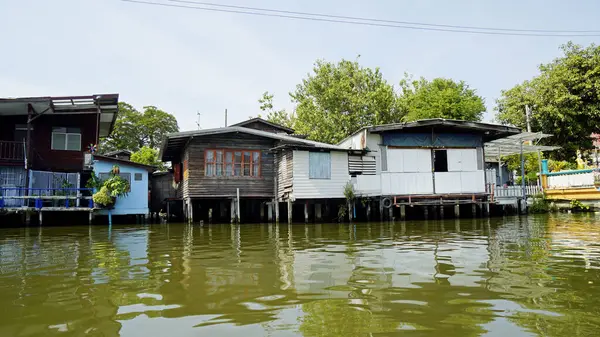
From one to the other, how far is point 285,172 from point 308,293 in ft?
49.1

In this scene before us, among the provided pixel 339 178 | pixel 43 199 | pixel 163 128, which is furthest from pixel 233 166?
pixel 163 128

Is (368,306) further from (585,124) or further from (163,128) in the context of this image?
(163,128)

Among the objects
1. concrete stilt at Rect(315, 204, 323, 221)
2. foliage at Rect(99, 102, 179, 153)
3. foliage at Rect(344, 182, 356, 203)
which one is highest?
foliage at Rect(99, 102, 179, 153)

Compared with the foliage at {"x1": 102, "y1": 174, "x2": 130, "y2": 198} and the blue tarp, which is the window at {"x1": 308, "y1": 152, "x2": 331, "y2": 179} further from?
the foliage at {"x1": 102, "y1": 174, "x2": 130, "y2": 198}

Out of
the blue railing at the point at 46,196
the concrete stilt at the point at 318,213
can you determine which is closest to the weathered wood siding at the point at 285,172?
the concrete stilt at the point at 318,213

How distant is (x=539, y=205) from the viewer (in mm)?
21750

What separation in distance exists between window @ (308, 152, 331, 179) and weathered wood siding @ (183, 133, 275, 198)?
2701 millimetres

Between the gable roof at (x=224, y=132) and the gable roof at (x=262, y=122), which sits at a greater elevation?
the gable roof at (x=262, y=122)

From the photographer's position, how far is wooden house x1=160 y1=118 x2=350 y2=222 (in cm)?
1859

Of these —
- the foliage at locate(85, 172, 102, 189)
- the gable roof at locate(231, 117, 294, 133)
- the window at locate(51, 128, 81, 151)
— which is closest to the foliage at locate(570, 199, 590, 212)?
the gable roof at locate(231, 117, 294, 133)

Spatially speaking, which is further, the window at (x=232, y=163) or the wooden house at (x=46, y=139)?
the window at (x=232, y=163)

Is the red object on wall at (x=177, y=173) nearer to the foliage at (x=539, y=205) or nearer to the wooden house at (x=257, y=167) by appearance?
the wooden house at (x=257, y=167)

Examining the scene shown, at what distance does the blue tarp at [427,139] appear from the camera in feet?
64.7

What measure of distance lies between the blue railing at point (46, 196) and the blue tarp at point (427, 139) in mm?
14540
